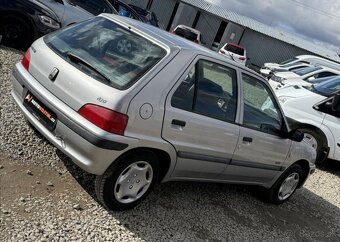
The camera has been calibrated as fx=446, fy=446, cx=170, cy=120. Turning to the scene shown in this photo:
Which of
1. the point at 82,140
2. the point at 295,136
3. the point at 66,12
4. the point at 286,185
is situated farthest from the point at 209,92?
the point at 66,12

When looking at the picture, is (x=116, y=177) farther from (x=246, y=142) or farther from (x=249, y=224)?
(x=249, y=224)

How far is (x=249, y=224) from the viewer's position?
17.0 ft

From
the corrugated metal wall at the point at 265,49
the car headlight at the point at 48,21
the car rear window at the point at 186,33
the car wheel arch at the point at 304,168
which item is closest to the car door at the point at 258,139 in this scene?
the car wheel arch at the point at 304,168

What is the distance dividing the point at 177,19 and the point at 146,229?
3442cm

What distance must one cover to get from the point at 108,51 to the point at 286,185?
341 cm

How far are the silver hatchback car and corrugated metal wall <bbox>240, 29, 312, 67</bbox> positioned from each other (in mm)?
32585

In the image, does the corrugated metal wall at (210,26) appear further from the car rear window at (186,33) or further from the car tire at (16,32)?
the car tire at (16,32)

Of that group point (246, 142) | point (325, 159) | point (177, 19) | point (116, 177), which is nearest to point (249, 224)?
point (246, 142)

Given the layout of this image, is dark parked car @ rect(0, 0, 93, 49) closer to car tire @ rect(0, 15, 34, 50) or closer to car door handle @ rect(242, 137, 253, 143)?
car tire @ rect(0, 15, 34, 50)

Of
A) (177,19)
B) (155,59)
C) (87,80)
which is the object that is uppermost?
(155,59)

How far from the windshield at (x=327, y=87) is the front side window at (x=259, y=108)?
152 inches

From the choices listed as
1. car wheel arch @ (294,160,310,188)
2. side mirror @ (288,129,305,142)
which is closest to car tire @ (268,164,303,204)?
car wheel arch @ (294,160,310,188)

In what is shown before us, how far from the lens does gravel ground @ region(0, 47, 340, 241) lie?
3738mm

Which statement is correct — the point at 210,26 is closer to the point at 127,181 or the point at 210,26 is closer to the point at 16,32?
the point at 16,32
